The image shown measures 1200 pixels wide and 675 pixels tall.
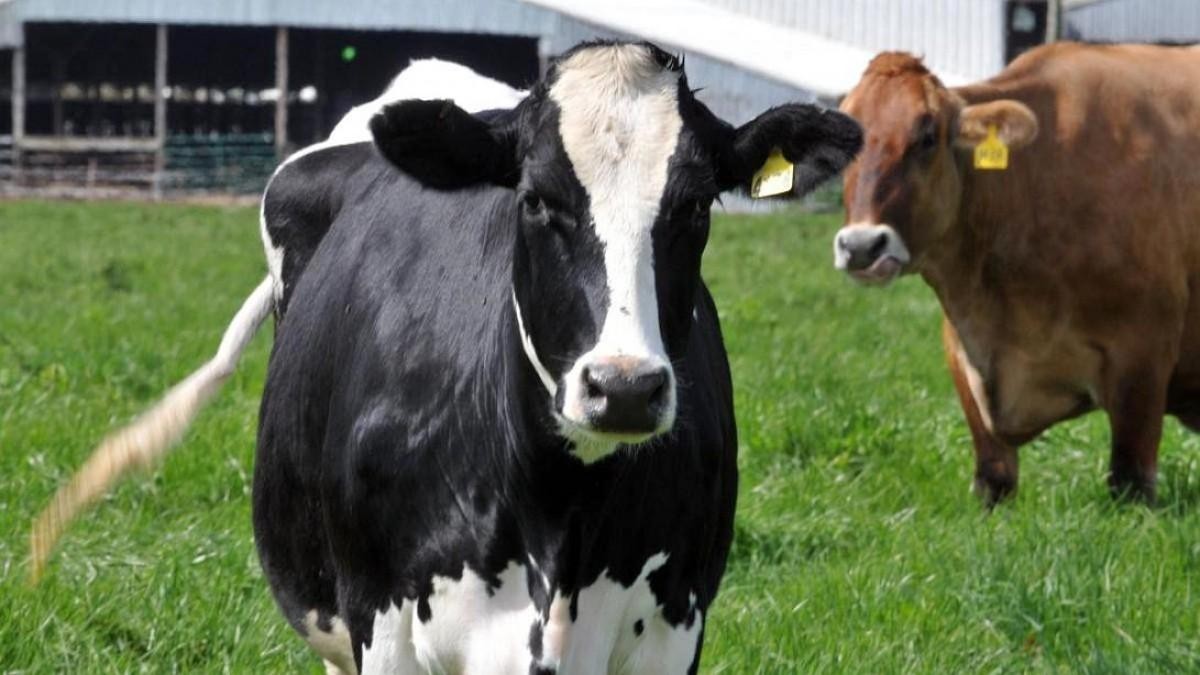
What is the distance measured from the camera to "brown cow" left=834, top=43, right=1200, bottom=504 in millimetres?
7551

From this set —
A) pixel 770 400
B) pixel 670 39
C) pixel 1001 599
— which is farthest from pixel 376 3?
pixel 1001 599

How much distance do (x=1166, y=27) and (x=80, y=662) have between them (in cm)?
3667

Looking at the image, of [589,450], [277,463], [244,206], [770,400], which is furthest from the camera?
[244,206]

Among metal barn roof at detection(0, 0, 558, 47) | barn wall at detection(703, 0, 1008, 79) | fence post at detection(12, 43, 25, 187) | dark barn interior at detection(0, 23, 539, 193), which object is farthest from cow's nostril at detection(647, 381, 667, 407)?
fence post at detection(12, 43, 25, 187)

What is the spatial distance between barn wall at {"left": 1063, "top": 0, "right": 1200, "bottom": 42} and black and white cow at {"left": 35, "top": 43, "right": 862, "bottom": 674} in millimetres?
36007

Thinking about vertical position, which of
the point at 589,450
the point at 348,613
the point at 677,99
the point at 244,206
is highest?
the point at 677,99

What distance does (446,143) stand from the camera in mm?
3615

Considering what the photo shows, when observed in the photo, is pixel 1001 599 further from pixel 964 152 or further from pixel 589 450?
pixel 964 152

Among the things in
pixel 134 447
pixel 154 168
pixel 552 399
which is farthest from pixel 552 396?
pixel 154 168

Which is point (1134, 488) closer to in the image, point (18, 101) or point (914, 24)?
point (914, 24)

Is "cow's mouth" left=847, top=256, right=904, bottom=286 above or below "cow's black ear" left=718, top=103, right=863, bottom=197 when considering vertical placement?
below

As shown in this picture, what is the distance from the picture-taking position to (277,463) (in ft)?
15.0

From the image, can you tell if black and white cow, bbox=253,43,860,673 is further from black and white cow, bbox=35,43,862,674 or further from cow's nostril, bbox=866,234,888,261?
cow's nostril, bbox=866,234,888,261

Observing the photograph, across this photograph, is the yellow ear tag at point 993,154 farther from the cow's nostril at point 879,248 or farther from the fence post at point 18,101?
the fence post at point 18,101
